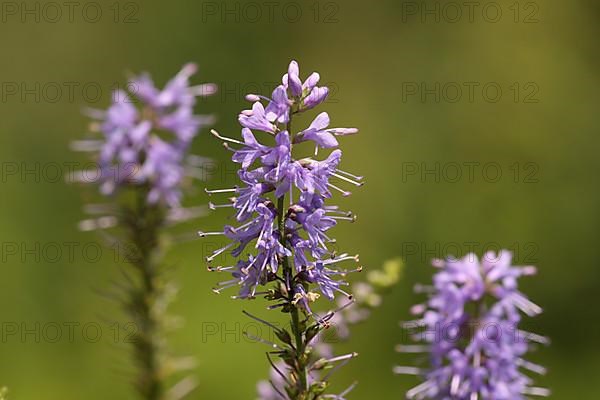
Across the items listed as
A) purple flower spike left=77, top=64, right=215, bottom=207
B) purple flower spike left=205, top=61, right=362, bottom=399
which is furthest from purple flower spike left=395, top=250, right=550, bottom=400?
purple flower spike left=77, top=64, right=215, bottom=207

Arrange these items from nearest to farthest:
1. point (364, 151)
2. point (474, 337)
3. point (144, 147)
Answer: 1. point (474, 337)
2. point (144, 147)
3. point (364, 151)

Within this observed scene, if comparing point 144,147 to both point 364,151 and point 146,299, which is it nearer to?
point 146,299

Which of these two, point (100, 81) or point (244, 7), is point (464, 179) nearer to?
point (244, 7)

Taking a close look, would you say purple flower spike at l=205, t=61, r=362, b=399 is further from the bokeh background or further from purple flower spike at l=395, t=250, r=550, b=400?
the bokeh background

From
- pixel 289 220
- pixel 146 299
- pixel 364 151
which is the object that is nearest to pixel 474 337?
pixel 289 220

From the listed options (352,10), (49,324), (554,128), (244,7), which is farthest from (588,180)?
(49,324)

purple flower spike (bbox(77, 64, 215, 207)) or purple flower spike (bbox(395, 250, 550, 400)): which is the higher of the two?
purple flower spike (bbox(77, 64, 215, 207))

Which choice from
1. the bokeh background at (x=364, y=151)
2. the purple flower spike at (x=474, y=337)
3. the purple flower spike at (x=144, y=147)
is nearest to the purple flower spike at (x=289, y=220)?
the purple flower spike at (x=474, y=337)
